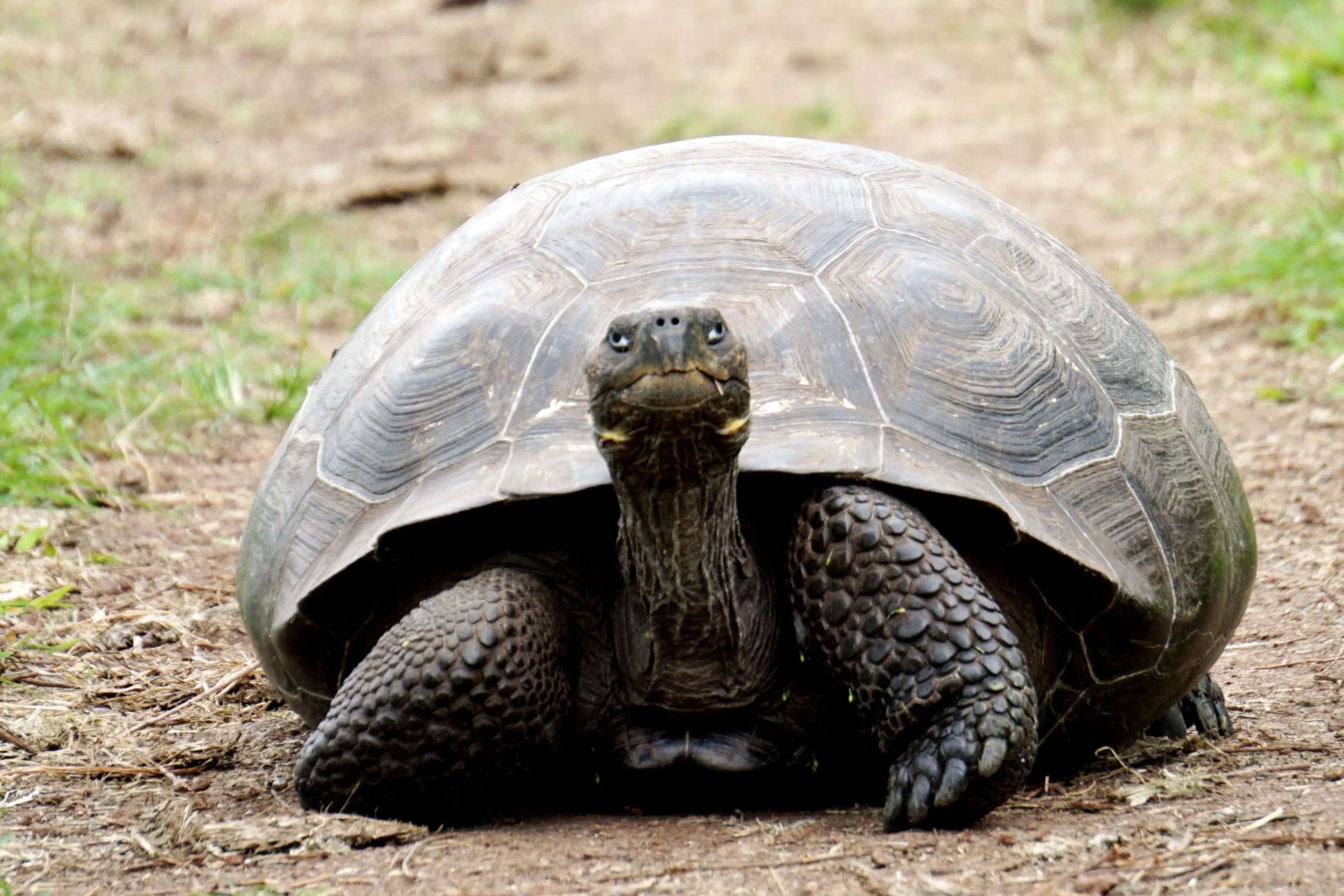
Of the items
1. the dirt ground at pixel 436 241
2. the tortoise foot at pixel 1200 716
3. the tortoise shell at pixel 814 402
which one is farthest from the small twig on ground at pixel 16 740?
the tortoise foot at pixel 1200 716

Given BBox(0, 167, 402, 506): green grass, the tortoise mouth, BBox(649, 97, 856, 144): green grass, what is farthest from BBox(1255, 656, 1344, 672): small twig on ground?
BBox(649, 97, 856, 144): green grass

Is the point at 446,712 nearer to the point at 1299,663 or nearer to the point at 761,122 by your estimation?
the point at 1299,663

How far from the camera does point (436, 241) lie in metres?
8.87

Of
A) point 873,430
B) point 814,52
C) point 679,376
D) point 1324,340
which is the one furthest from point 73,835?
point 814,52

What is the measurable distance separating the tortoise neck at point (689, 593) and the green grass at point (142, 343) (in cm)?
265

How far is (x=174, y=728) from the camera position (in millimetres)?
3482

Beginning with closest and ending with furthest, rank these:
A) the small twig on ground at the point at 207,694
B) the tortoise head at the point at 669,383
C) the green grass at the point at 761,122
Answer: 1. the tortoise head at the point at 669,383
2. the small twig on ground at the point at 207,694
3. the green grass at the point at 761,122

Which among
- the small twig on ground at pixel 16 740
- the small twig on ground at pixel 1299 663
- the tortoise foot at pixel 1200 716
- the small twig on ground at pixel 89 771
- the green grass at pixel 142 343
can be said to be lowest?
the small twig on ground at pixel 89 771

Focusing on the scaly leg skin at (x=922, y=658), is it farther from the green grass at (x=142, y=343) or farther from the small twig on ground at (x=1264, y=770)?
the green grass at (x=142, y=343)

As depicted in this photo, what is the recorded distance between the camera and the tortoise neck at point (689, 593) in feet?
8.91

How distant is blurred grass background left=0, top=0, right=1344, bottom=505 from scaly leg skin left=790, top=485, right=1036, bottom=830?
9.93ft

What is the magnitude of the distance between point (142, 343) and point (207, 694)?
3.31 meters

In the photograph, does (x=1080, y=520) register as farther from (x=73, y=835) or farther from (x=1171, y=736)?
(x=73, y=835)

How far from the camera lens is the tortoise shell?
2.87 m
